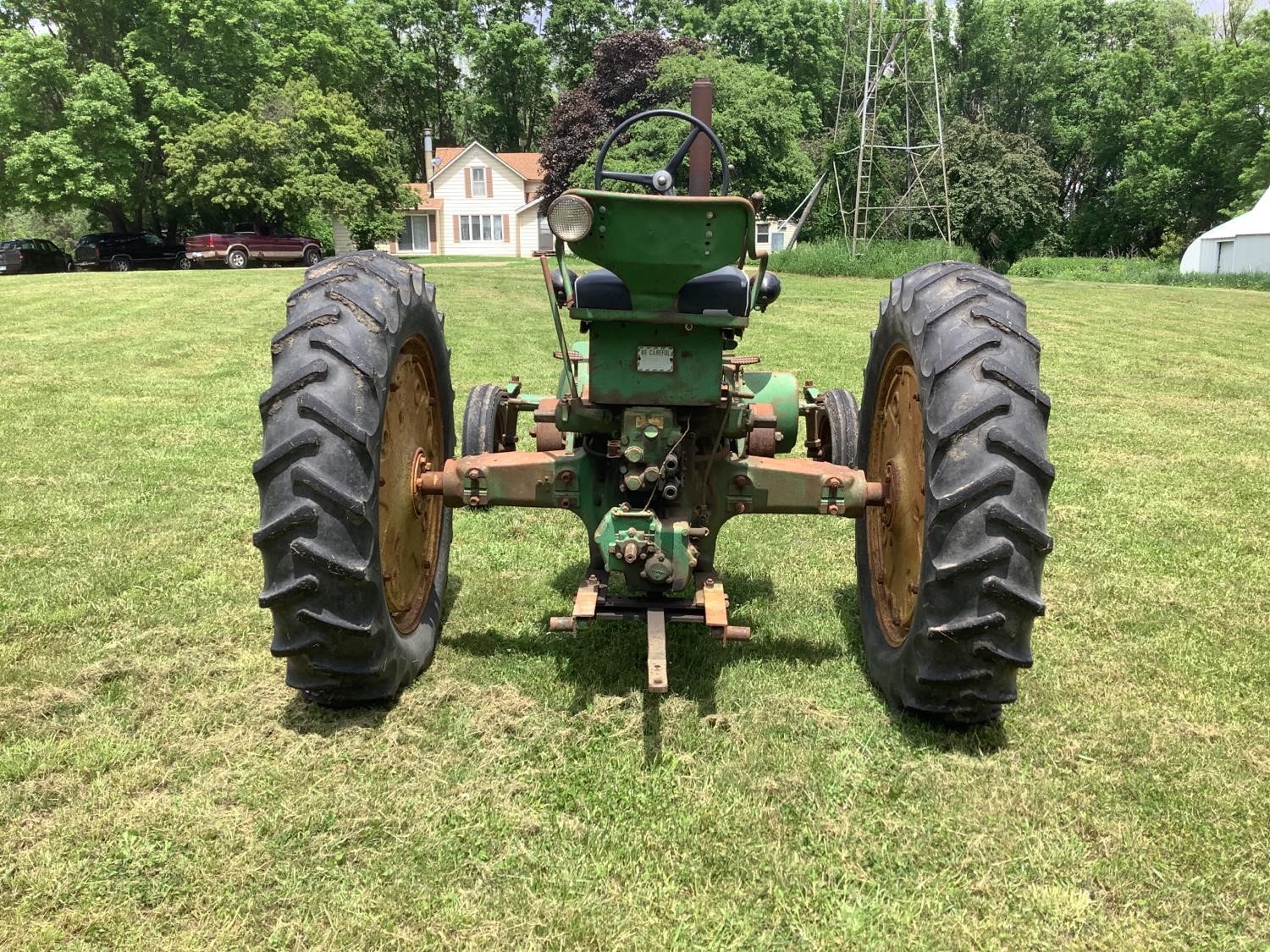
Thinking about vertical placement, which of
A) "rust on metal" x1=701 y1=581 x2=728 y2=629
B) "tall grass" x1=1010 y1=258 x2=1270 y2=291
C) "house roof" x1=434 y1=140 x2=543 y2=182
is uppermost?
"house roof" x1=434 y1=140 x2=543 y2=182

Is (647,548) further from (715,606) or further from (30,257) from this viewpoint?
(30,257)

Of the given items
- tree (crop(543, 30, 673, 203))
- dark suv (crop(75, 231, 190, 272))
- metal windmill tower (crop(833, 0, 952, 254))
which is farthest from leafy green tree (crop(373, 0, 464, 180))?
metal windmill tower (crop(833, 0, 952, 254))

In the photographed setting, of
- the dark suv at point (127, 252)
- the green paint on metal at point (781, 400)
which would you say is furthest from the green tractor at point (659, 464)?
the dark suv at point (127, 252)

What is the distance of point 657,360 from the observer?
3.47 m

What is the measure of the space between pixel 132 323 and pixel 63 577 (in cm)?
1132

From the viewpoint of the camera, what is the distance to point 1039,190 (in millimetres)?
45156

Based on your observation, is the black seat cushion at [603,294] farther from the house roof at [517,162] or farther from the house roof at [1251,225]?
the house roof at [517,162]

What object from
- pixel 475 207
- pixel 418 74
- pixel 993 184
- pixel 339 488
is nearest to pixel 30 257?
pixel 475 207

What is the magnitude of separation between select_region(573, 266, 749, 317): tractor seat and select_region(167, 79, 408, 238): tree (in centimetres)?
3370

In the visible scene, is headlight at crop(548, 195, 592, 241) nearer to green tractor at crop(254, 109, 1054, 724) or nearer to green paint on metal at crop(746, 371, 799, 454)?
green tractor at crop(254, 109, 1054, 724)

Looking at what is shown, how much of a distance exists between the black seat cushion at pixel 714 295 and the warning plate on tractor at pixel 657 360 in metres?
0.19

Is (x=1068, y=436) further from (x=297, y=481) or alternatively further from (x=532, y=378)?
(x=297, y=481)

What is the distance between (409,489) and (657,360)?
47.8 inches

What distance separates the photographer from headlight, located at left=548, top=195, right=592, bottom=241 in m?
2.92
